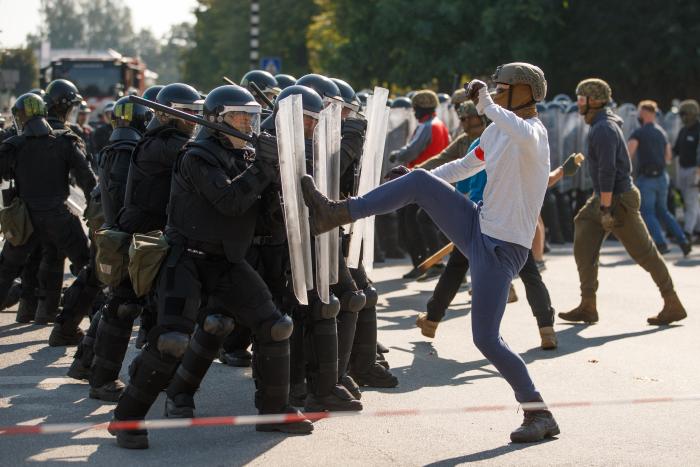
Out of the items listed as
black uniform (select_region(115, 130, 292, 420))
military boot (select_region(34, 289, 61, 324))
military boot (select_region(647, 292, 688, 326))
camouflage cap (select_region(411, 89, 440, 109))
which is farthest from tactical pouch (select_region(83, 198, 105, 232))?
camouflage cap (select_region(411, 89, 440, 109))

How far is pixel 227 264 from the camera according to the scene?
6.36 m

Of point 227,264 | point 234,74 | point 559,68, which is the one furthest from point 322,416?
point 234,74

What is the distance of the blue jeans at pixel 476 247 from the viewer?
246 inches

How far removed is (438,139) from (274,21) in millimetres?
44323

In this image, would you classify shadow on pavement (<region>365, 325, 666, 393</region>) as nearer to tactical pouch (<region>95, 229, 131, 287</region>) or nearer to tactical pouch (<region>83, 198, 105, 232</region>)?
tactical pouch (<region>95, 229, 131, 287</region>)

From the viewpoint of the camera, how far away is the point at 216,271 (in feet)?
20.8

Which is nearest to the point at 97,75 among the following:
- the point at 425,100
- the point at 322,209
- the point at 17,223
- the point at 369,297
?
the point at 425,100

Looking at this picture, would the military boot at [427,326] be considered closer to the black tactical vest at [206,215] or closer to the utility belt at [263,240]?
the utility belt at [263,240]

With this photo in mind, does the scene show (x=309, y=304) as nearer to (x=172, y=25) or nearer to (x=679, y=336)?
(x=679, y=336)

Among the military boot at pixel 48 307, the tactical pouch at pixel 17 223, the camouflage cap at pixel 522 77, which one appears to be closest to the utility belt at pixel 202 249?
the camouflage cap at pixel 522 77

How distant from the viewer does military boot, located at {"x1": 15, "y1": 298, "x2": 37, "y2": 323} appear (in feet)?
34.4

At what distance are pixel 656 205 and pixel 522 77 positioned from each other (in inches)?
424

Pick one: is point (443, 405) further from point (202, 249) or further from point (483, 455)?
point (202, 249)

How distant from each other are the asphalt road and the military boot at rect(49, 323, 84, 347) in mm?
111
